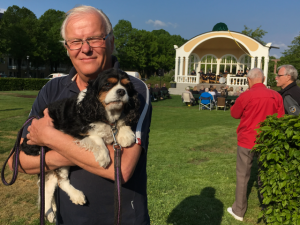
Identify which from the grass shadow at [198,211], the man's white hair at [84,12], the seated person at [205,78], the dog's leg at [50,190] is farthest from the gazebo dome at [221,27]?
the dog's leg at [50,190]

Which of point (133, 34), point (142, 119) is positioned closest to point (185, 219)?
point (142, 119)

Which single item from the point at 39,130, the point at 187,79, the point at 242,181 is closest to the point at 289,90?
the point at 242,181

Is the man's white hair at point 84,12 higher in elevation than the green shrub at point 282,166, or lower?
higher

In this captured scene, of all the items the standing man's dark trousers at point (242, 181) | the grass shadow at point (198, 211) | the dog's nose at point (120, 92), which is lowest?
the grass shadow at point (198, 211)

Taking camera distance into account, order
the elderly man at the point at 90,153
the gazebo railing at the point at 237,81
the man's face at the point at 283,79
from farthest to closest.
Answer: the gazebo railing at the point at 237,81 → the man's face at the point at 283,79 → the elderly man at the point at 90,153

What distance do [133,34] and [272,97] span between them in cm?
6526

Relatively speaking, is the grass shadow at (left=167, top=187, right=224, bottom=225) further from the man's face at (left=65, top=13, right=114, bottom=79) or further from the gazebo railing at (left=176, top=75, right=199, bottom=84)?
the gazebo railing at (left=176, top=75, right=199, bottom=84)

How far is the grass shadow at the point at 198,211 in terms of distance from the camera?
5027 millimetres

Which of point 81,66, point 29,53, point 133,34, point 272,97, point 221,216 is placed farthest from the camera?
point 133,34

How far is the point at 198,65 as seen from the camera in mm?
41750

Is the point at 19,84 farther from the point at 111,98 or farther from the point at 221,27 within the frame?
the point at 111,98

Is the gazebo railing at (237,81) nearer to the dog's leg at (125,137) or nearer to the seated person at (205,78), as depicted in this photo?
the seated person at (205,78)

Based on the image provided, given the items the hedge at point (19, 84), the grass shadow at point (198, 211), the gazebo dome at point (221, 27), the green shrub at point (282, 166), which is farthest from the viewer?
the gazebo dome at point (221, 27)

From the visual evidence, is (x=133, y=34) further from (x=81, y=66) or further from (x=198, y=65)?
(x=81, y=66)
